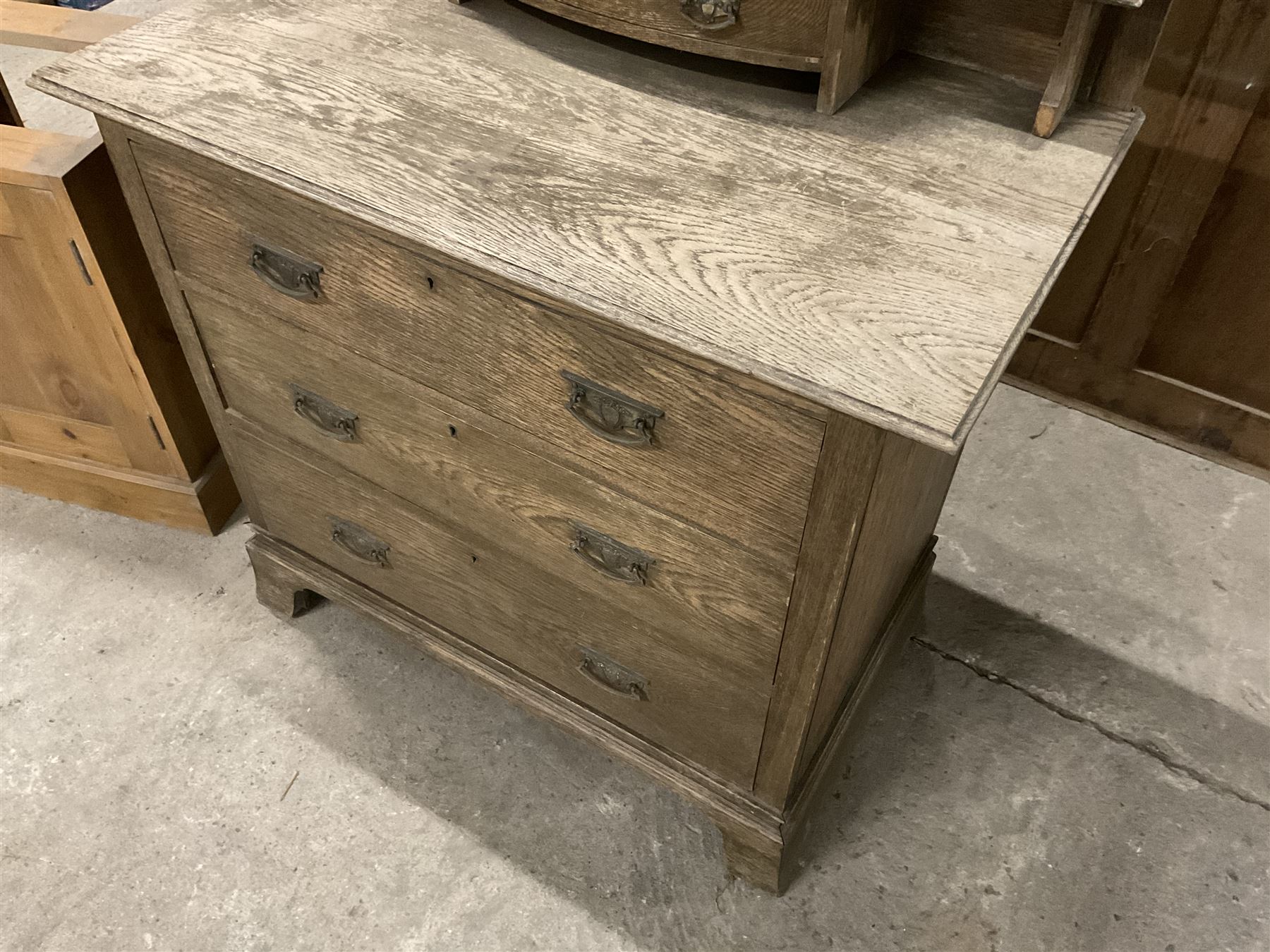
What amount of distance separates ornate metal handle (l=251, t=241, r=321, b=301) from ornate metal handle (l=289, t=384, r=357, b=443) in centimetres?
16

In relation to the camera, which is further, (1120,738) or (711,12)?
(1120,738)

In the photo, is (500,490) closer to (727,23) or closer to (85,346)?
(727,23)

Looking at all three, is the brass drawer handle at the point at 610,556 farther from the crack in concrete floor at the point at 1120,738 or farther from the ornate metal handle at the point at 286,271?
the crack in concrete floor at the point at 1120,738

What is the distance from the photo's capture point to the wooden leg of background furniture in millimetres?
1647

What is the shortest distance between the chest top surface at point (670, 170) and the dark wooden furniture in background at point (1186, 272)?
76 centimetres

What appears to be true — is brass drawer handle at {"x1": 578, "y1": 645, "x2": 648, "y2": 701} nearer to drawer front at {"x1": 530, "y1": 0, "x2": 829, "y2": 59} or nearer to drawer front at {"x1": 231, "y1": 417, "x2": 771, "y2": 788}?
drawer front at {"x1": 231, "y1": 417, "x2": 771, "y2": 788}

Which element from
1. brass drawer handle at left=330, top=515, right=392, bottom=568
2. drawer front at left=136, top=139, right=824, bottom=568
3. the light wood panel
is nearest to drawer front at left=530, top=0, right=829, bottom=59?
drawer front at left=136, top=139, right=824, bottom=568

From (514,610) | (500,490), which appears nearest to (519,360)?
(500,490)

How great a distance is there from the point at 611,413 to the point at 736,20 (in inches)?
17.0

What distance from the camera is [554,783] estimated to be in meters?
1.53

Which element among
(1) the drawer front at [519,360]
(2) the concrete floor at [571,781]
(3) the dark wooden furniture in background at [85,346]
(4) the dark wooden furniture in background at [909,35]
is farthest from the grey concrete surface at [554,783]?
(4) the dark wooden furniture in background at [909,35]

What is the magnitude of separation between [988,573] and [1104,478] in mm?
369

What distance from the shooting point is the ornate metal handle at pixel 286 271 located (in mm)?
1119

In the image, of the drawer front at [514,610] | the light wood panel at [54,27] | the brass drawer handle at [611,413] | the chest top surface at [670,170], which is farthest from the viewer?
the light wood panel at [54,27]
